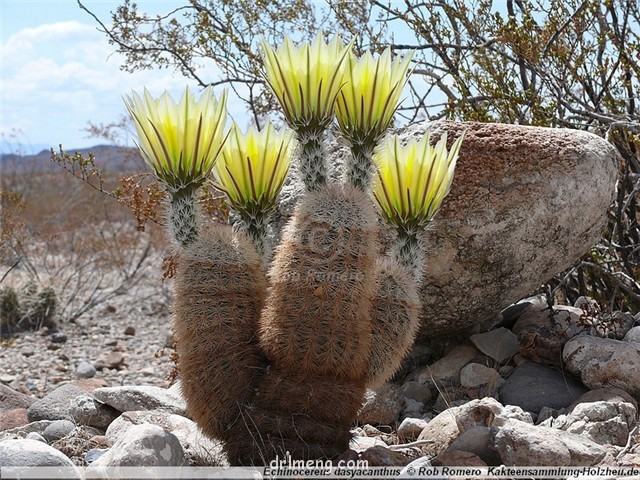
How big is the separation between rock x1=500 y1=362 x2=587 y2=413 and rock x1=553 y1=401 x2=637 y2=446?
1.42 feet

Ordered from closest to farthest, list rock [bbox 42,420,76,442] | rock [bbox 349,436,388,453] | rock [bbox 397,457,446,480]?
rock [bbox 397,457,446,480], rock [bbox 349,436,388,453], rock [bbox 42,420,76,442]

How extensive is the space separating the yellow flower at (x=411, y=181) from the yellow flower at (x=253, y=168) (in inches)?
14.6

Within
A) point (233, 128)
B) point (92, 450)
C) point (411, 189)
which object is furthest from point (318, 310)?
point (92, 450)

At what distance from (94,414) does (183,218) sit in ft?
5.29

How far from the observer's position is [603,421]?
3.58 meters

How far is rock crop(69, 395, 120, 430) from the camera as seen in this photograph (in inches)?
164

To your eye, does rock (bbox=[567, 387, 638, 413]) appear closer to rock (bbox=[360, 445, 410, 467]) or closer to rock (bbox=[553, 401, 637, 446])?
rock (bbox=[553, 401, 637, 446])

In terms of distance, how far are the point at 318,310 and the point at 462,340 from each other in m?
2.15


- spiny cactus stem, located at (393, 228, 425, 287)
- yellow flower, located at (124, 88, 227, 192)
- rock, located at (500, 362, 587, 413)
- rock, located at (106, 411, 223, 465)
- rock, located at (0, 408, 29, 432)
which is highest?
yellow flower, located at (124, 88, 227, 192)

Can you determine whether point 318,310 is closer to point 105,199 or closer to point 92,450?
point 92,450

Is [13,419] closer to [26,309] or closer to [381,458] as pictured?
[381,458]

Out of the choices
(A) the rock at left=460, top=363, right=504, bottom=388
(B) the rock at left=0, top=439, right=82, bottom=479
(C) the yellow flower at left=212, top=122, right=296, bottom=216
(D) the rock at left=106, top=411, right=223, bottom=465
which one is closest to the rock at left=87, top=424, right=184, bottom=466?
(B) the rock at left=0, top=439, right=82, bottom=479

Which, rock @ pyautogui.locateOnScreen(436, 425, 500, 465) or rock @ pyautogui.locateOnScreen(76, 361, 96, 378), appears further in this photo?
rock @ pyautogui.locateOnScreen(76, 361, 96, 378)

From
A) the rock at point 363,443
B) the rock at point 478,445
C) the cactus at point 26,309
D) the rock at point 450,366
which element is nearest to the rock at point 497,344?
the rock at point 450,366
